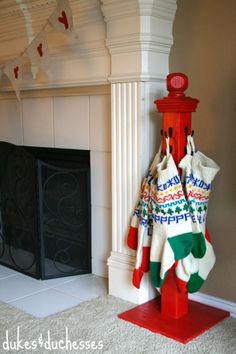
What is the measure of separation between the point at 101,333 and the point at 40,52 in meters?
1.39

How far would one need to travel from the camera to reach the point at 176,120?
76.6 inches

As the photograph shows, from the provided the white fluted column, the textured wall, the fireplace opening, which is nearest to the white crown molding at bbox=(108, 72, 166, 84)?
the white fluted column

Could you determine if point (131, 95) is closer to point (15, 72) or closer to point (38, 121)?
point (15, 72)

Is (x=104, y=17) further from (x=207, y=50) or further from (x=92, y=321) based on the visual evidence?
(x=92, y=321)

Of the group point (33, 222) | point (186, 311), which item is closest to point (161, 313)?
point (186, 311)

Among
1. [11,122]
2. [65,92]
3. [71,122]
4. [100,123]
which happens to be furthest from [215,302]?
[11,122]

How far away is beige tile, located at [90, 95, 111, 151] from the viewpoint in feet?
7.95

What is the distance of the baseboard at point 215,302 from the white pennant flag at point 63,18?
1.42 m

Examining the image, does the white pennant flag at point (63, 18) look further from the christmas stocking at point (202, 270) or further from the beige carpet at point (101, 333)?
the beige carpet at point (101, 333)

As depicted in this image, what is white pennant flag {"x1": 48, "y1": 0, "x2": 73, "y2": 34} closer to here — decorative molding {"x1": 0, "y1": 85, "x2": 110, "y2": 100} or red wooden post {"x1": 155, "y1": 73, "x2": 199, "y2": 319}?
decorative molding {"x1": 0, "y1": 85, "x2": 110, "y2": 100}

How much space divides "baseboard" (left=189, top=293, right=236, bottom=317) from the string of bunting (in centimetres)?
137

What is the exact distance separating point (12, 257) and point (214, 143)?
4.94 ft

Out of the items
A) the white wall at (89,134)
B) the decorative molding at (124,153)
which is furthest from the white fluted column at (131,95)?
the white wall at (89,134)

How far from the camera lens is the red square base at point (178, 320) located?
6.32ft
